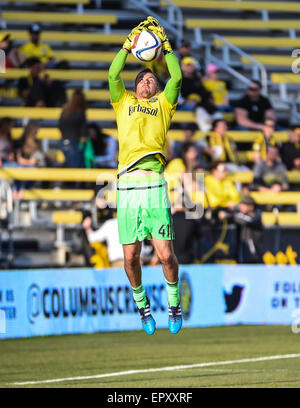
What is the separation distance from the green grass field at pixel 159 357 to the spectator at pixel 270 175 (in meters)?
3.44

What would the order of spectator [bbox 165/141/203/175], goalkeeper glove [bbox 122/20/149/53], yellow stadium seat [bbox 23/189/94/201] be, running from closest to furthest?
goalkeeper glove [bbox 122/20/149/53] → spectator [bbox 165/141/203/175] → yellow stadium seat [bbox 23/189/94/201]

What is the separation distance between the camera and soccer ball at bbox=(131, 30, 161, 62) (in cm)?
843

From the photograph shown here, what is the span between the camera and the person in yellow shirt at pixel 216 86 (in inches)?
829

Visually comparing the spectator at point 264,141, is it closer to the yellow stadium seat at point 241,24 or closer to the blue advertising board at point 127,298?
the blue advertising board at point 127,298

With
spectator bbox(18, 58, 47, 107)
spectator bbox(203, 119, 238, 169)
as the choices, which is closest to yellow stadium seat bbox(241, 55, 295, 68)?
spectator bbox(203, 119, 238, 169)

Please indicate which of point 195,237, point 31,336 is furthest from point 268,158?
point 31,336

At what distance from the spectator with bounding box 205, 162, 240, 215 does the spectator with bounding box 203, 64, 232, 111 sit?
12.3 ft

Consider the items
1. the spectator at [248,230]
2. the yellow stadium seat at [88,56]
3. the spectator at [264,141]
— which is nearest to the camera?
the spectator at [248,230]

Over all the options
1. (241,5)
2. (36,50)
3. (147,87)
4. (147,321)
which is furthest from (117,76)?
(241,5)

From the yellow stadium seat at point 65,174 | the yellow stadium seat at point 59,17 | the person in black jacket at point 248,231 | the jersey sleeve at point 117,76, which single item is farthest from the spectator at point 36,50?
the jersey sleeve at point 117,76

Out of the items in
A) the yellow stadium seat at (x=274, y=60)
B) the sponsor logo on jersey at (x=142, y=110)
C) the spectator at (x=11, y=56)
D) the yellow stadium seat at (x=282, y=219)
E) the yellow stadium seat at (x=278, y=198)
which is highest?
the yellow stadium seat at (x=274, y=60)

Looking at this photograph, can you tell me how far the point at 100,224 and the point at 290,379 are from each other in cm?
727

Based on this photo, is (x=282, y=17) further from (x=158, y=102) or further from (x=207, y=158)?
(x=158, y=102)

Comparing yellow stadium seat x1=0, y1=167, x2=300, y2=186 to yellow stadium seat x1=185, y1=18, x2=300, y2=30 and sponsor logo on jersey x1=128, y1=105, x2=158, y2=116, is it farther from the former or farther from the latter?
sponsor logo on jersey x1=128, y1=105, x2=158, y2=116
